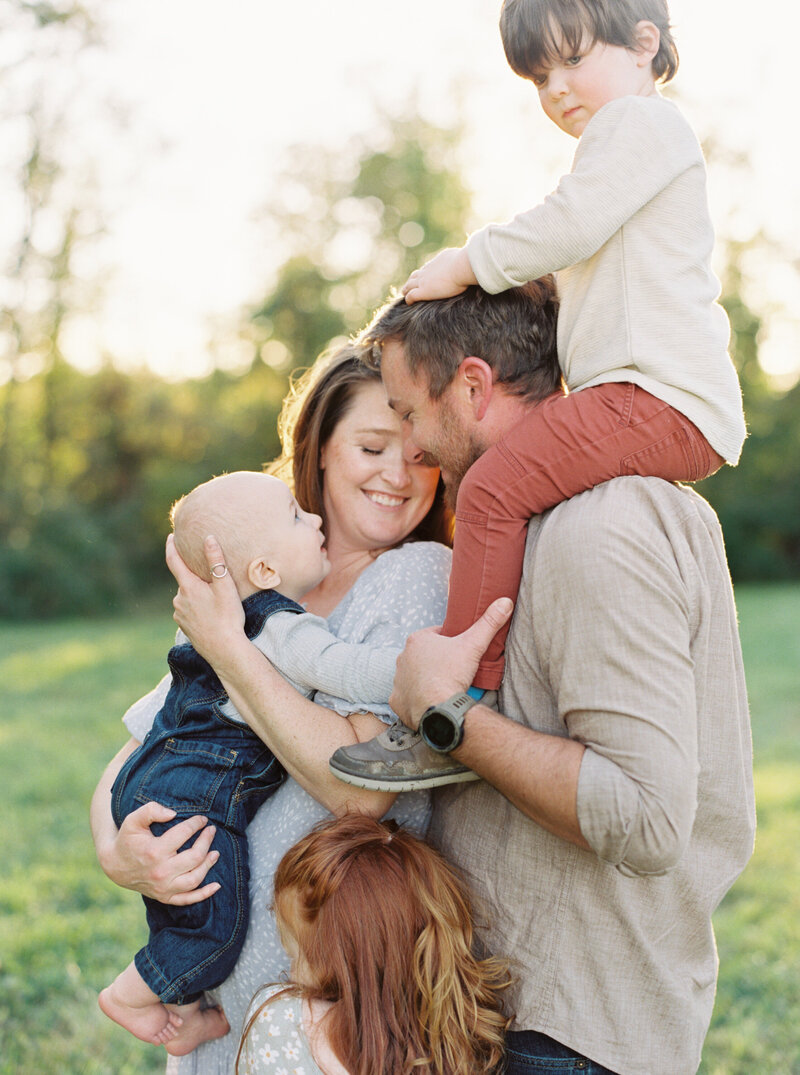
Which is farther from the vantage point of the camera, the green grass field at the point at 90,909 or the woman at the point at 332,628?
the green grass field at the point at 90,909

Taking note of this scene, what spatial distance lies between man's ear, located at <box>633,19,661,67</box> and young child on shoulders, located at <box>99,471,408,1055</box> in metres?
1.29

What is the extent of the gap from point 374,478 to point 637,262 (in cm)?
95

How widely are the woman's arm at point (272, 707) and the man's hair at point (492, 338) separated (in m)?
0.66

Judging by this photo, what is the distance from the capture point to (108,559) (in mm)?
19328

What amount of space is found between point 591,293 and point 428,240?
2401 centimetres

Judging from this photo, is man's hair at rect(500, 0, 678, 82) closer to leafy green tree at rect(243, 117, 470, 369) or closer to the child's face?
the child's face

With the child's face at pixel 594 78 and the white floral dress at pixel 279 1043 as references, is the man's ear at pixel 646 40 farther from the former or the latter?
the white floral dress at pixel 279 1043

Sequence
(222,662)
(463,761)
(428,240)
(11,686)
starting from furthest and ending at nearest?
(428,240) < (11,686) < (222,662) < (463,761)

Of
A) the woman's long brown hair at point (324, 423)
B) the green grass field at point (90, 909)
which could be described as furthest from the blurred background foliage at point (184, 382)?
the woman's long brown hair at point (324, 423)

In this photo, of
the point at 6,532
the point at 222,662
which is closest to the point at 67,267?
the point at 6,532

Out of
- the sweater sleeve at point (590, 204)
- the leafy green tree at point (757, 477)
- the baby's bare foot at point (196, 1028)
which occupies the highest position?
the sweater sleeve at point (590, 204)

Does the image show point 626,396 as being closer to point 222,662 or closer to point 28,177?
point 222,662

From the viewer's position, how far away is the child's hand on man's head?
7.00ft

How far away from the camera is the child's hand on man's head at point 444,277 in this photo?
2135 millimetres
